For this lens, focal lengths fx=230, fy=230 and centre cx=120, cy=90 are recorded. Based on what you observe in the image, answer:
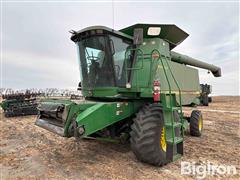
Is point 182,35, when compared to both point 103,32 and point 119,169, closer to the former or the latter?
point 103,32

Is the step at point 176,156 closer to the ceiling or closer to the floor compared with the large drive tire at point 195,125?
closer to the floor

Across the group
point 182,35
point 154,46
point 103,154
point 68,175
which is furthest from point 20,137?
point 182,35

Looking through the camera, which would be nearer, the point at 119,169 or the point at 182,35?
the point at 119,169

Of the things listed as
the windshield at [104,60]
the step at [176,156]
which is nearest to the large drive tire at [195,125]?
the step at [176,156]

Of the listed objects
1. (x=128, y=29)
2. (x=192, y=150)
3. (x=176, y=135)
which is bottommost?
(x=192, y=150)

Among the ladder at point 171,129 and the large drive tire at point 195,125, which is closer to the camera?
the ladder at point 171,129

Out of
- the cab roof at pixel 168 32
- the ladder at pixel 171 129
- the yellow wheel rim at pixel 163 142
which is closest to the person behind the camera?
the yellow wheel rim at pixel 163 142

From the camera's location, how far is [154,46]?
18.7ft

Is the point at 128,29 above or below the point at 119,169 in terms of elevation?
above

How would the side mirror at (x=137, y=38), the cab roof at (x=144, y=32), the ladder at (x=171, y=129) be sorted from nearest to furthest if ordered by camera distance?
the ladder at (x=171, y=129) < the cab roof at (x=144, y=32) < the side mirror at (x=137, y=38)

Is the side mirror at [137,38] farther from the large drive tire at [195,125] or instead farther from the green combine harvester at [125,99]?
the large drive tire at [195,125]

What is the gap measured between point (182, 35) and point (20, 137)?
5686 millimetres
